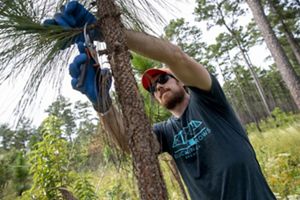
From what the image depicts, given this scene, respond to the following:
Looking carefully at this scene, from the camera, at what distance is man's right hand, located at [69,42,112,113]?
109 centimetres

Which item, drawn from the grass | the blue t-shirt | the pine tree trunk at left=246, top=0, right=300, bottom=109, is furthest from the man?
the pine tree trunk at left=246, top=0, right=300, bottom=109

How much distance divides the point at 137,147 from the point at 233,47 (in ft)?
80.7

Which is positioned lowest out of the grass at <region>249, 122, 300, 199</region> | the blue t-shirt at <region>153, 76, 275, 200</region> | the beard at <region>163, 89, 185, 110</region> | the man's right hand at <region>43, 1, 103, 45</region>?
the grass at <region>249, 122, 300, 199</region>

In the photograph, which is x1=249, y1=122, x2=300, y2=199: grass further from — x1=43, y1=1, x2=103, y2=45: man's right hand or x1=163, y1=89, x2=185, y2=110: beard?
x1=43, y1=1, x2=103, y2=45: man's right hand

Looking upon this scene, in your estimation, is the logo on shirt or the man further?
the logo on shirt

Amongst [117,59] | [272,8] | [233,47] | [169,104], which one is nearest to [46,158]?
[169,104]

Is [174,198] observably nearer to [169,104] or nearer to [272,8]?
[169,104]

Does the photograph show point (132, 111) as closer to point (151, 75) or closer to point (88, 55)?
point (88, 55)

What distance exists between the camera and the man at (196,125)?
1186mm

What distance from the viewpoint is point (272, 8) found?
13.8m

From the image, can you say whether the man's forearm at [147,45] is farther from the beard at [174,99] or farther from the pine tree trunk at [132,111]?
the beard at [174,99]

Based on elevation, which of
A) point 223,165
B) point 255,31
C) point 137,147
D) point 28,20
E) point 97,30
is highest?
point 255,31

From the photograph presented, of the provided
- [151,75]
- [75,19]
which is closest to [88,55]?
[75,19]

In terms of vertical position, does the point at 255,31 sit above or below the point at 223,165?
above
